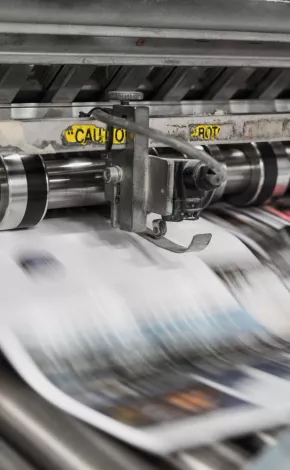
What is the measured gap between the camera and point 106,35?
1496 mm

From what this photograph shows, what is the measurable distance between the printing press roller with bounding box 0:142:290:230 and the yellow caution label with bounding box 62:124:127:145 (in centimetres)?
13

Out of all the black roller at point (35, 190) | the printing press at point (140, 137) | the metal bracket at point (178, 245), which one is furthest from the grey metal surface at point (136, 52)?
the metal bracket at point (178, 245)

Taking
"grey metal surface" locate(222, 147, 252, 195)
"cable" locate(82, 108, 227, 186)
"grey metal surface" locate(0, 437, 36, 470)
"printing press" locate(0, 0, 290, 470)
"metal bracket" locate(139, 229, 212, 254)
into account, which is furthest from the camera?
"grey metal surface" locate(222, 147, 252, 195)

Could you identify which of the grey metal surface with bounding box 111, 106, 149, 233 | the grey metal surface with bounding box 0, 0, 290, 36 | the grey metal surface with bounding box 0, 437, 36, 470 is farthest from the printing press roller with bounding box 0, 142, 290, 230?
the grey metal surface with bounding box 0, 437, 36, 470

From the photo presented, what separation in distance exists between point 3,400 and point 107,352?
0.28m

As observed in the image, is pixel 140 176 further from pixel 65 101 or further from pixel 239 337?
pixel 239 337

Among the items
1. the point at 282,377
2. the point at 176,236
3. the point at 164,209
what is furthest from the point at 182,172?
the point at 282,377

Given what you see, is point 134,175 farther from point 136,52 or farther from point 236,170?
point 236,170

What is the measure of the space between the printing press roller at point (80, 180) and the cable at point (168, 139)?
23 cm

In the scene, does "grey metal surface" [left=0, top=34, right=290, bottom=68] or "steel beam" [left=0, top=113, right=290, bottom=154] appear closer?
"grey metal surface" [left=0, top=34, right=290, bottom=68]

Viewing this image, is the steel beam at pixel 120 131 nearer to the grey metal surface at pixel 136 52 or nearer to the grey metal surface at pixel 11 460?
the grey metal surface at pixel 136 52

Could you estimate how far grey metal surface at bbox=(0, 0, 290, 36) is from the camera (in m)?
1.33

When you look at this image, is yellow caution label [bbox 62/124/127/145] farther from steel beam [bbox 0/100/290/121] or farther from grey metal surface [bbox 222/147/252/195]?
grey metal surface [bbox 222/147/252/195]

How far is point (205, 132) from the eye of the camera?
2.03 m
